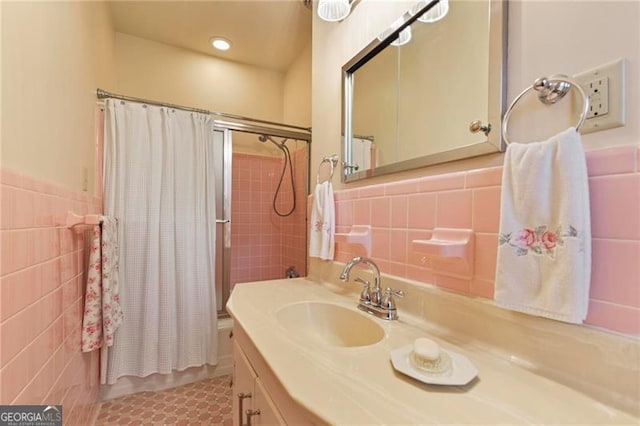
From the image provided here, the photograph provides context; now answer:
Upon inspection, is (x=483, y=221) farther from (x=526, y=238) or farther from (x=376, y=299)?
(x=376, y=299)

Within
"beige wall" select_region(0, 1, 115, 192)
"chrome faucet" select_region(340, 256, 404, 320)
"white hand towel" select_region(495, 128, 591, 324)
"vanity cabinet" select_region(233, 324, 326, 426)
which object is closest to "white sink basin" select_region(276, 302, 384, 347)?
"chrome faucet" select_region(340, 256, 404, 320)

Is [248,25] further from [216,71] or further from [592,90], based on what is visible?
[592,90]

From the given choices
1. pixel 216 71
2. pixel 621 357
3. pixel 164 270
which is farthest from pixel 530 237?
pixel 216 71

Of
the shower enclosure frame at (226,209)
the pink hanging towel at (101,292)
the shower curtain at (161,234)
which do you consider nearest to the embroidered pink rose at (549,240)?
the pink hanging towel at (101,292)

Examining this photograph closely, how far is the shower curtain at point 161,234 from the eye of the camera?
1.66 m

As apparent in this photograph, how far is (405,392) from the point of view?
0.53m

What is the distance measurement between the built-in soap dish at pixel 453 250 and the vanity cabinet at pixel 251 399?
21.9 inches

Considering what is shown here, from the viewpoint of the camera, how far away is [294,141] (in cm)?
261

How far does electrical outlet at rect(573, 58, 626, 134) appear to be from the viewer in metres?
0.52

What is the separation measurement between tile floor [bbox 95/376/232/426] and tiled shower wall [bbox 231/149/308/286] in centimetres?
100

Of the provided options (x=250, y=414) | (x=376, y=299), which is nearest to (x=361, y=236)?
(x=376, y=299)

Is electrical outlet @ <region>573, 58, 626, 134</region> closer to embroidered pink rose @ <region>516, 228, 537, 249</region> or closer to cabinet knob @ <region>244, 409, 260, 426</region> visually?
embroidered pink rose @ <region>516, 228, 537, 249</region>

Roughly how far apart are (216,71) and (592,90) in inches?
107

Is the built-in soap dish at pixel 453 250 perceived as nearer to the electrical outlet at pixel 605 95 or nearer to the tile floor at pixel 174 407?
the electrical outlet at pixel 605 95
